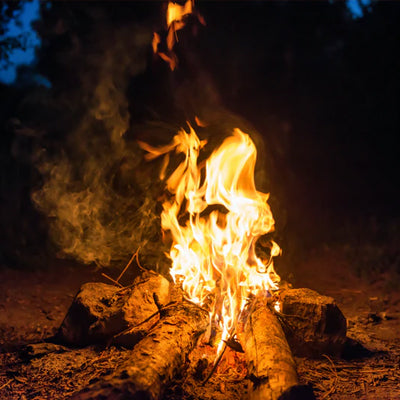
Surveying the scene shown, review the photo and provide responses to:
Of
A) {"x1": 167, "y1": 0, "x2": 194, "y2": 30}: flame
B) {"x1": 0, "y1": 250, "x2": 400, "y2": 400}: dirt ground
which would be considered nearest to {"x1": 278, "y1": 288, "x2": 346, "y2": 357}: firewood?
{"x1": 0, "y1": 250, "x2": 400, "y2": 400}: dirt ground

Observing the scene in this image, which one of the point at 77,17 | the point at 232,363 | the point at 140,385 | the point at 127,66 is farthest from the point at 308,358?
the point at 77,17

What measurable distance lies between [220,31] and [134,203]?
23.4 feet

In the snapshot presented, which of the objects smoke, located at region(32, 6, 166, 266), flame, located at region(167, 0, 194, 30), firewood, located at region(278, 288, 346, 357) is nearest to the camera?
firewood, located at region(278, 288, 346, 357)

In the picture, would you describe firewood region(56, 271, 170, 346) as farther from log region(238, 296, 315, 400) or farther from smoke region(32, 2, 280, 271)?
smoke region(32, 2, 280, 271)

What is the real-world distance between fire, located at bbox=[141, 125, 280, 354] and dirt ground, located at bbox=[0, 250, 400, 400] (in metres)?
0.67

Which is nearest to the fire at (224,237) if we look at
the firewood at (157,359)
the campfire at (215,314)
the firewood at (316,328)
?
the campfire at (215,314)

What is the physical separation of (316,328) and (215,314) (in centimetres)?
105

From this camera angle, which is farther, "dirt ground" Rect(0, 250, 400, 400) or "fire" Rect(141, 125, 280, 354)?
"fire" Rect(141, 125, 280, 354)

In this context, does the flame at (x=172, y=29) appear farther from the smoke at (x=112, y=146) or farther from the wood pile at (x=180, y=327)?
the wood pile at (x=180, y=327)

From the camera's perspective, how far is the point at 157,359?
3.15 m

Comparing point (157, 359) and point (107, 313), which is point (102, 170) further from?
point (157, 359)

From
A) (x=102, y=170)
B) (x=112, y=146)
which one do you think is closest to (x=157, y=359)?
(x=102, y=170)

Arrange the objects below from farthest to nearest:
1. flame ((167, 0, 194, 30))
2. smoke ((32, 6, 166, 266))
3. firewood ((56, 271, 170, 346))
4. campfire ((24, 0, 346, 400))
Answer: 1. flame ((167, 0, 194, 30))
2. smoke ((32, 6, 166, 266))
3. firewood ((56, 271, 170, 346))
4. campfire ((24, 0, 346, 400))

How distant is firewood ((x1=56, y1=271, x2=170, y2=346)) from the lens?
4.19 m
